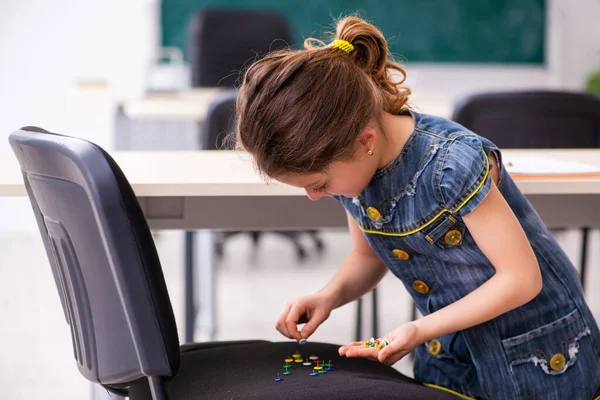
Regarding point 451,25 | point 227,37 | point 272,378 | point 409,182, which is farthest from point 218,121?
point 451,25

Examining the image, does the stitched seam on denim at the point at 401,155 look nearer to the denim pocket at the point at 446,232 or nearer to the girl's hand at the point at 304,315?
the denim pocket at the point at 446,232

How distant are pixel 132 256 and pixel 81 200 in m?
0.08

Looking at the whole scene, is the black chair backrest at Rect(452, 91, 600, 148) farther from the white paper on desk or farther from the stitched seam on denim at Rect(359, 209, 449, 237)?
the stitched seam on denim at Rect(359, 209, 449, 237)

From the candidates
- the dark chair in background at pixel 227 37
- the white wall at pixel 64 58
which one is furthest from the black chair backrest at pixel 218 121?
the white wall at pixel 64 58

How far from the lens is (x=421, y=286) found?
113cm

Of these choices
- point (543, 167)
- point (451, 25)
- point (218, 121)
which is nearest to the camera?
point (543, 167)

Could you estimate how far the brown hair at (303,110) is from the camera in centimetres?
96

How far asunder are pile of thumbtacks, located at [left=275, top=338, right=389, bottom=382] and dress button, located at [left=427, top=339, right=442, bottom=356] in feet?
0.70

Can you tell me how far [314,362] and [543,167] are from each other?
583 mm

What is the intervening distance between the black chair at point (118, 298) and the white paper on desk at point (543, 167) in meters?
0.48

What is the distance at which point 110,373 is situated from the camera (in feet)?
2.81

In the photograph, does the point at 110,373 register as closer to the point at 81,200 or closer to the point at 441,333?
the point at 81,200

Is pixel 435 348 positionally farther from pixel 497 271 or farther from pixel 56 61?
pixel 56 61

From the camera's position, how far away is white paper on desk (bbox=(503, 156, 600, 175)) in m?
1.29
